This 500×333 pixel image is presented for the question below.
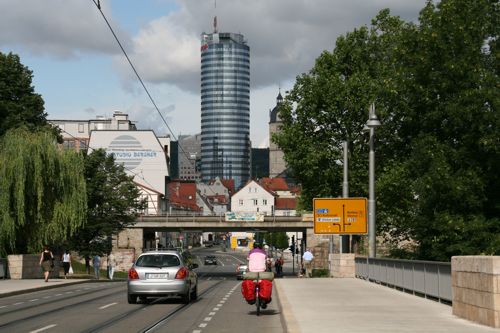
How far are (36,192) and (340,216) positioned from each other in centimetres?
1496

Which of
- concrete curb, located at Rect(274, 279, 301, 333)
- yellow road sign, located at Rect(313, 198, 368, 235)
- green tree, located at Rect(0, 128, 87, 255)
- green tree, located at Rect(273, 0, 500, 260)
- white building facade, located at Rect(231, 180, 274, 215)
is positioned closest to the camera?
concrete curb, located at Rect(274, 279, 301, 333)

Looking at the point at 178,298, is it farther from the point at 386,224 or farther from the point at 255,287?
the point at 386,224

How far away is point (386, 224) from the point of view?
53.5m

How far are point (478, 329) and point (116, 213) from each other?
2227 inches

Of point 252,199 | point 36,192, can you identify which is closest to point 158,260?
point 36,192

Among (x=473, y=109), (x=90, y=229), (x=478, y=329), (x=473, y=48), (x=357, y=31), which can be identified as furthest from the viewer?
(x=90, y=229)

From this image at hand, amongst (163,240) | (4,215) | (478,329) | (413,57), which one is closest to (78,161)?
(4,215)

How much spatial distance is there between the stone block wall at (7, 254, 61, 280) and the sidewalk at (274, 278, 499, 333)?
1801 centimetres

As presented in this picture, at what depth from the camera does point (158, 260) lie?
22062 millimetres

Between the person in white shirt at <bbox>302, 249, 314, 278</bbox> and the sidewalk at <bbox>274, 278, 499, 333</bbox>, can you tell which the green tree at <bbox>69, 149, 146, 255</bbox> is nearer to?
the person in white shirt at <bbox>302, 249, 314, 278</bbox>

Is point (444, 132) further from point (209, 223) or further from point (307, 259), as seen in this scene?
point (209, 223)

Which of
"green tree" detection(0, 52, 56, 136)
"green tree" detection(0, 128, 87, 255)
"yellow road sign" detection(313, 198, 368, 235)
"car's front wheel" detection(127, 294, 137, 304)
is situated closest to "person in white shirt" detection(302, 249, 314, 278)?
"yellow road sign" detection(313, 198, 368, 235)

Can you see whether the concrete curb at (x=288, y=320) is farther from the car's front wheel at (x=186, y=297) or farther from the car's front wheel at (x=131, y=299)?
the car's front wheel at (x=131, y=299)

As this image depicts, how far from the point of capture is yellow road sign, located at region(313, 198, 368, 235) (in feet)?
136
